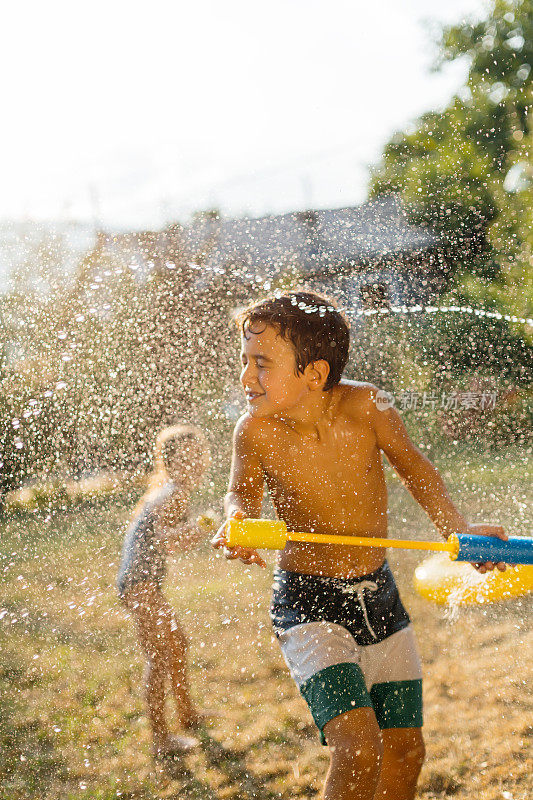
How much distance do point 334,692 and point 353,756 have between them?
0.08 metres

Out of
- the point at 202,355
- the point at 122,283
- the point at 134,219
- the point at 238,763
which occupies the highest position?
the point at 134,219

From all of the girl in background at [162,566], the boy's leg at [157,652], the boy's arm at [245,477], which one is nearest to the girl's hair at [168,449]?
the girl in background at [162,566]

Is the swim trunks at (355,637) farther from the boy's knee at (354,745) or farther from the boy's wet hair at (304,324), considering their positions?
the boy's wet hair at (304,324)

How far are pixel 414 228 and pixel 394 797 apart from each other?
7.18 ft

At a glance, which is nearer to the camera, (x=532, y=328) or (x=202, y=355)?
(x=202, y=355)

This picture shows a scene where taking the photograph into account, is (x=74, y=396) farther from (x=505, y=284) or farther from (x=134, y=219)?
(x=505, y=284)

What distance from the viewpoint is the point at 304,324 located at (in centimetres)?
127

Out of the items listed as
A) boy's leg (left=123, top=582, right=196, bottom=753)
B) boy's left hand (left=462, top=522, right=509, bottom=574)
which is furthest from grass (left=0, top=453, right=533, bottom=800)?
boy's left hand (left=462, top=522, right=509, bottom=574)

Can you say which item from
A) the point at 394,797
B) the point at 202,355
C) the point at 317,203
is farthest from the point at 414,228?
the point at 394,797

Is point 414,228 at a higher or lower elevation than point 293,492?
higher

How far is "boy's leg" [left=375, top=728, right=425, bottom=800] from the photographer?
1098 mm

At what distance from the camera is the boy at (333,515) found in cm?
102

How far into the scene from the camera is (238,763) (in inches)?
58.6

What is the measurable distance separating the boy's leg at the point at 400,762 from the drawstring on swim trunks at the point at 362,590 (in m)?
0.15
